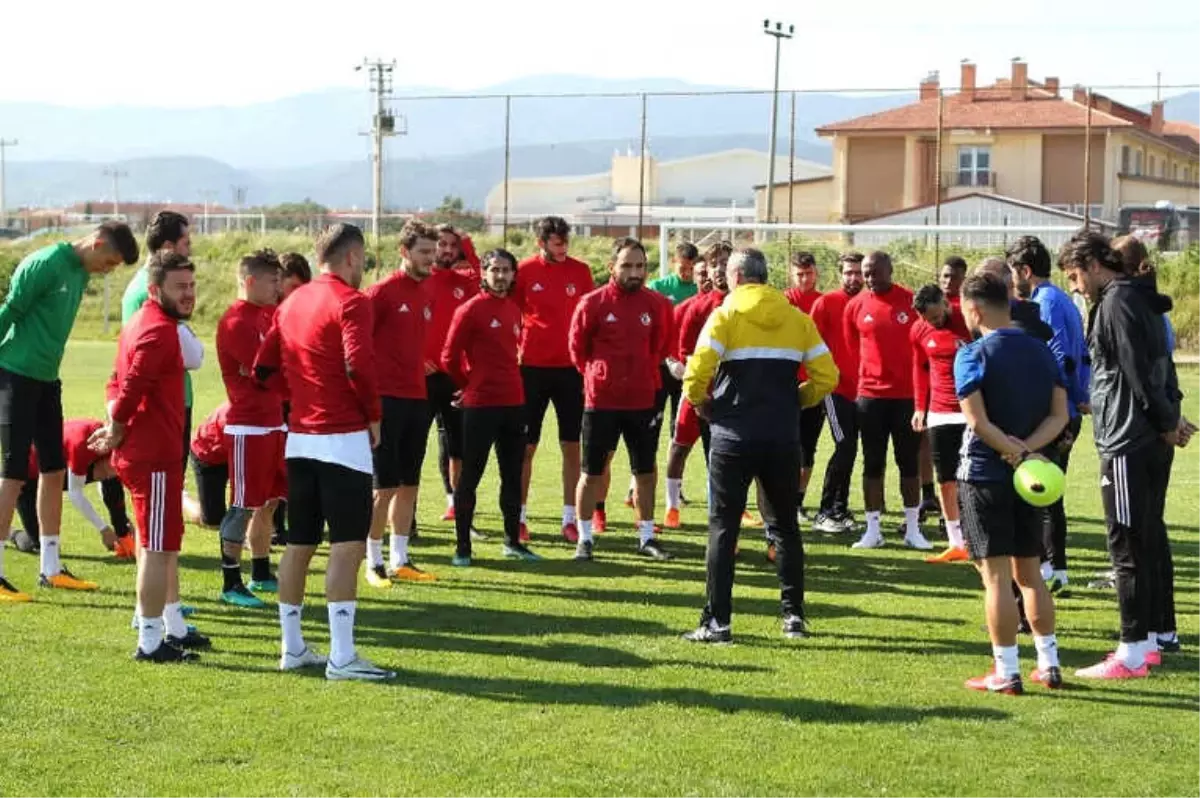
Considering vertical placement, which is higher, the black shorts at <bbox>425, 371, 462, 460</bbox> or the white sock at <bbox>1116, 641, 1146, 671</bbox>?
the black shorts at <bbox>425, 371, 462, 460</bbox>

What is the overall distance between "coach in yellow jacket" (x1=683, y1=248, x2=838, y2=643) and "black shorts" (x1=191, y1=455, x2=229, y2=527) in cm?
326

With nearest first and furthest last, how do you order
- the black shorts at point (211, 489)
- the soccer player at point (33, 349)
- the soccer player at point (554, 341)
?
the soccer player at point (33, 349) < the black shorts at point (211, 489) < the soccer player at point (554, 341)

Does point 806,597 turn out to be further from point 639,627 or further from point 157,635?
point 157,635

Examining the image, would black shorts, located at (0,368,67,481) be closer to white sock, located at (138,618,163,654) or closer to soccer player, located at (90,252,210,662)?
soccer player, located at (90,252,210,662)

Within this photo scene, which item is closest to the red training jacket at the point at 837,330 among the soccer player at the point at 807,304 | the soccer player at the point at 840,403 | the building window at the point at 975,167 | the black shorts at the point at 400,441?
the soccer player at the point at 840,403

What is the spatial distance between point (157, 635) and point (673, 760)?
118 inches

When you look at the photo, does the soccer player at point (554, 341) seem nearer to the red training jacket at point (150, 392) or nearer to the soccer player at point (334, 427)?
the red training jacket at point (150, 392)

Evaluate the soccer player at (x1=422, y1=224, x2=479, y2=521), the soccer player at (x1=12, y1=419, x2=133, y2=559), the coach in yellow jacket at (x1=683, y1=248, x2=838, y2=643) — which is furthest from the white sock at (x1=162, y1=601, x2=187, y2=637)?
the soccer player at (x1=422, y1=224, x2=479, y2=521)

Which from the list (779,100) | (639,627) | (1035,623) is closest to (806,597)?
(639,627)

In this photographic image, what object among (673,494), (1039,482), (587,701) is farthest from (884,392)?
(587,701)

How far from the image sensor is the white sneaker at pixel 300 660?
320 inches

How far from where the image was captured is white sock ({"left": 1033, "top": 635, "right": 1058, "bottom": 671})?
7840mm

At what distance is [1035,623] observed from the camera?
25.7ft

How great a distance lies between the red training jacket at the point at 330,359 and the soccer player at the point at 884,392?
18.1ft
